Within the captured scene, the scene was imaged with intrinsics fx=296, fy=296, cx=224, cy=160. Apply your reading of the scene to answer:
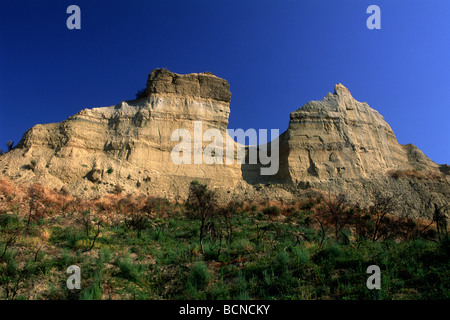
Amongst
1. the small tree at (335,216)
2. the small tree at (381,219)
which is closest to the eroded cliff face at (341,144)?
the small tree at (335,216)

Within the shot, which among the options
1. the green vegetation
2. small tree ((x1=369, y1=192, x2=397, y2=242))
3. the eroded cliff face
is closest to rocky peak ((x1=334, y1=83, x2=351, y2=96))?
the eroded cliff face

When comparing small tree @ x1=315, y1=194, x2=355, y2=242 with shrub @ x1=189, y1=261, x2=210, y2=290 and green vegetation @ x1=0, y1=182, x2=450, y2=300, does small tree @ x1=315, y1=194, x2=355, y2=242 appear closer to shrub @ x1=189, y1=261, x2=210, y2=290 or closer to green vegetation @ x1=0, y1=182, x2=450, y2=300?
green vegetation @ x1=0, y1=182, x2=450, y2=300

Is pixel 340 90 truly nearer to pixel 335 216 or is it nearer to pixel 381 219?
pixel 381 219

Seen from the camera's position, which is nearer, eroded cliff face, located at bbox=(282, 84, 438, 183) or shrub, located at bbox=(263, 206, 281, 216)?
shrub, located at bbox=(263, 206, 281, 216)

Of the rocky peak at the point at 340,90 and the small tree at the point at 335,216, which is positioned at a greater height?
the rocky peak at the point at 340,90

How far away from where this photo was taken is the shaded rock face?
19938mm

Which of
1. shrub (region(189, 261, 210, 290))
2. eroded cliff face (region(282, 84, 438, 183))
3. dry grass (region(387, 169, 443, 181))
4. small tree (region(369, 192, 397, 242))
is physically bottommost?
shrub (region(189, 261, 210, 290))

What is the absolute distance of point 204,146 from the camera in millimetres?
23516

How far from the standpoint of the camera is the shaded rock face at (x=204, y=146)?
19.9 meters

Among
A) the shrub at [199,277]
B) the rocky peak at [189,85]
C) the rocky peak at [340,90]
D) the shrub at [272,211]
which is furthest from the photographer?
the rocky peak at [340,90]

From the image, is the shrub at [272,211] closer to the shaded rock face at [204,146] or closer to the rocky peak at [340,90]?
the shaded rock face at [204,146]

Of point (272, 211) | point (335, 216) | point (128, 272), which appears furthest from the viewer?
point (272, 211)

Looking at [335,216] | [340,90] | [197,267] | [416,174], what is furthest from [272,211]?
[340,90]

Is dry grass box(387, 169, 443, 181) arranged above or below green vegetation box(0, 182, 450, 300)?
above
